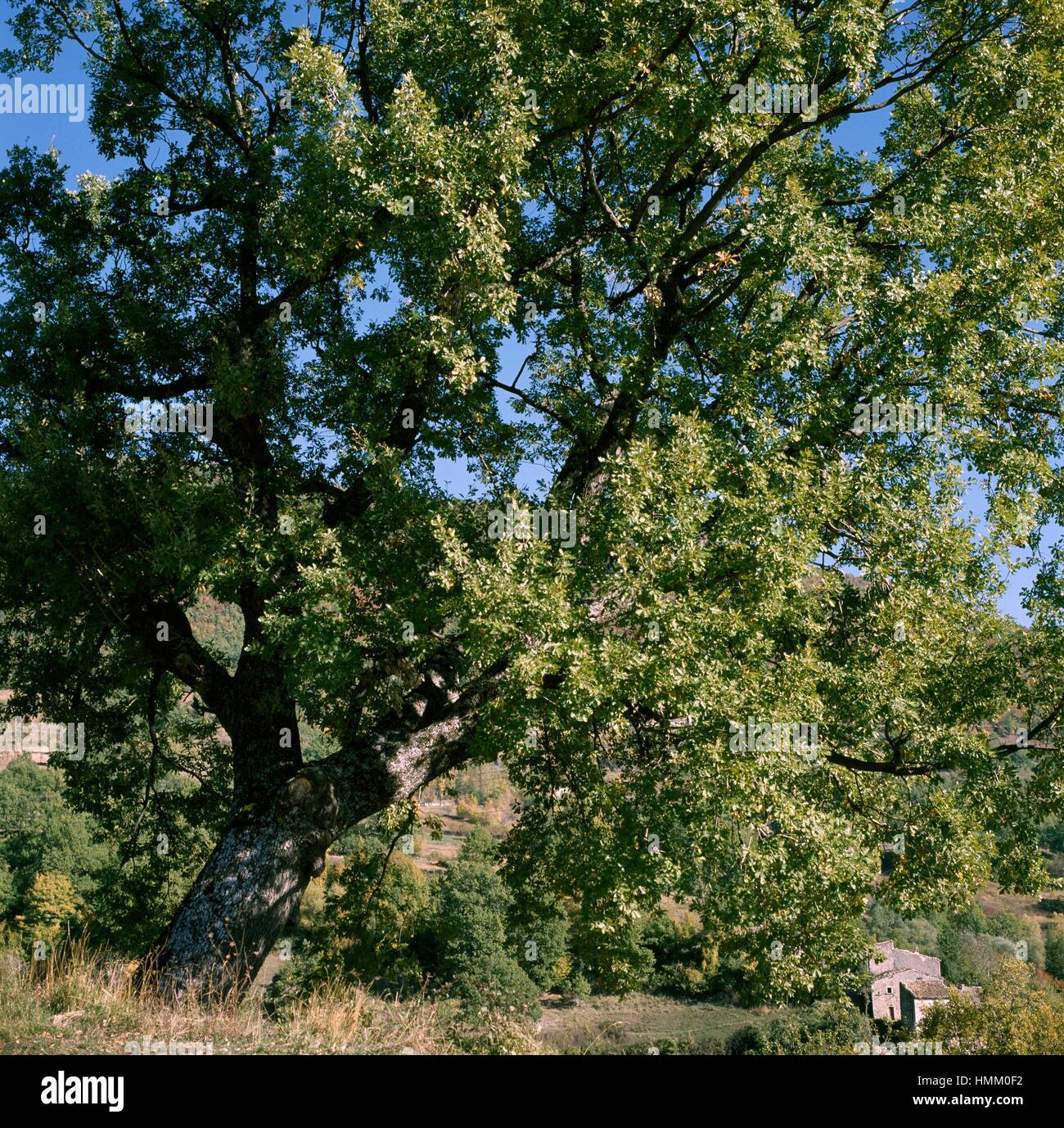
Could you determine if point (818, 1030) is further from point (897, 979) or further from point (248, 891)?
point (248, 891)

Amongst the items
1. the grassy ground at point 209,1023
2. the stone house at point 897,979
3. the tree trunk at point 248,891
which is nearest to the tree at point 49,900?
the tree trunk at point 248,891

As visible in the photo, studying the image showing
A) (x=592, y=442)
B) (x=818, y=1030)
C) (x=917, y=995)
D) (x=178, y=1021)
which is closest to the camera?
(x=178, y=1021)

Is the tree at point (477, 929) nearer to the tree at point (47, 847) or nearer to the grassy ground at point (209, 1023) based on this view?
the tree at point (47, 847)

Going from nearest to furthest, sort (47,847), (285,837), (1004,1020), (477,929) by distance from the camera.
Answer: (285,837) → (1004,1020) → (477,929) → (47,847)

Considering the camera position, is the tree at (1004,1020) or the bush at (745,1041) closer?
the tree at (1004,1020)

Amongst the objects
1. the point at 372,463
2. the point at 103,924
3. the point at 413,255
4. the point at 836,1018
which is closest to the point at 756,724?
the point at 372,463

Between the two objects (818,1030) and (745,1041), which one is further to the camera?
(745,1041)

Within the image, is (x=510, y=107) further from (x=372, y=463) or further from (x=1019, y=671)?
(x=1019, y=671)

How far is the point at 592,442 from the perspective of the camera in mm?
14242

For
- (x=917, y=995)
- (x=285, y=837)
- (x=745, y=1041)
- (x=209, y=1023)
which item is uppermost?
(x=285, y=837)

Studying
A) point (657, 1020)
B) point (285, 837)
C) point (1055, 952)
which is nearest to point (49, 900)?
point (657, 1020)

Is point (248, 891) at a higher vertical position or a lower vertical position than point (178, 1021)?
higher

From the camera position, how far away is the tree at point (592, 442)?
391 inches
